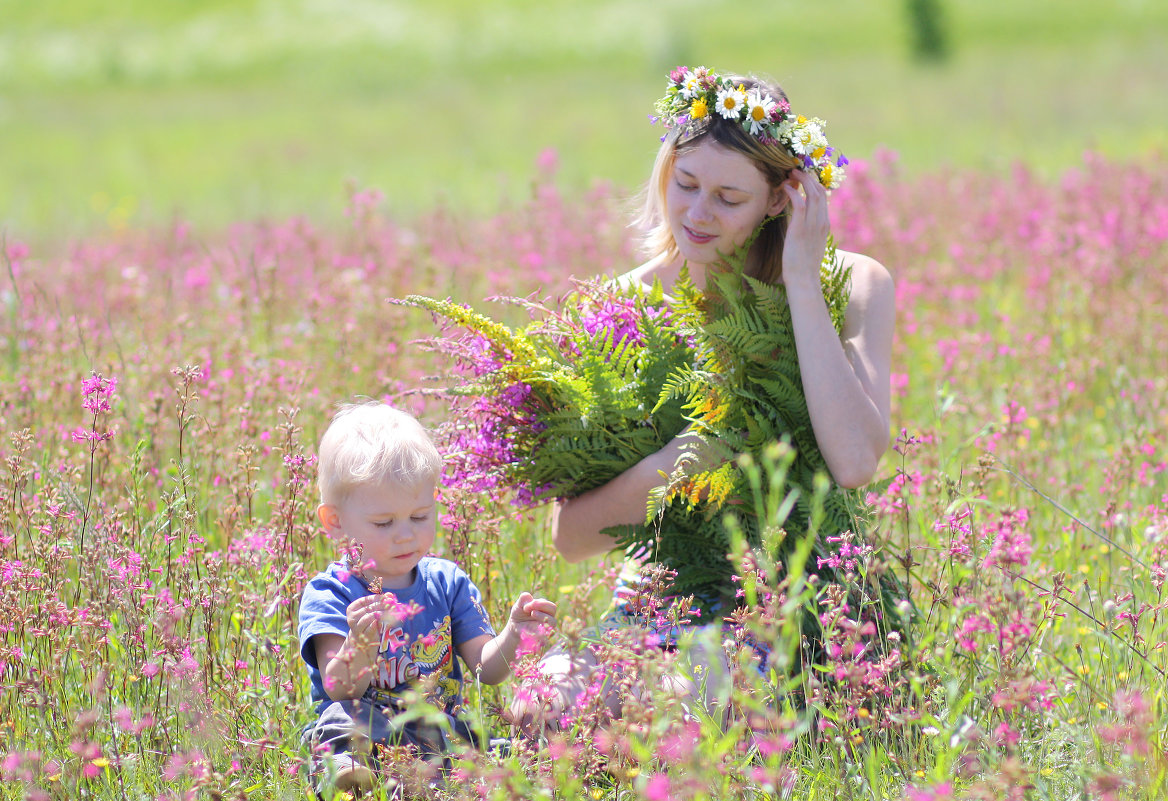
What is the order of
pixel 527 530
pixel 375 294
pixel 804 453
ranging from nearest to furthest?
pixel 804 453
pixel 527 530
pixel 375 294

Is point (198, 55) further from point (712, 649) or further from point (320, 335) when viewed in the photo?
point (712, 649)

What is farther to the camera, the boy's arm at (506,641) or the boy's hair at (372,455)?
the boy's hair at (372,455)

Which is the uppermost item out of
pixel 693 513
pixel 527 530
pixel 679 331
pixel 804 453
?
pixel 679 331

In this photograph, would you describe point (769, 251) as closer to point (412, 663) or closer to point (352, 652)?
point (412, 663)

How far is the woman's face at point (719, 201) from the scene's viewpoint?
335cm

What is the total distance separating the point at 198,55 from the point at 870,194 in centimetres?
3337

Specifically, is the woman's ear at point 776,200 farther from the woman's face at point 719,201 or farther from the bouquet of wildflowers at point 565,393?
the bouquet of wildflowers at point 565,393

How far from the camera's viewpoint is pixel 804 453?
10.3 ft

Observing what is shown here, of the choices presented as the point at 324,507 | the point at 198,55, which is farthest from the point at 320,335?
the point at 198,55

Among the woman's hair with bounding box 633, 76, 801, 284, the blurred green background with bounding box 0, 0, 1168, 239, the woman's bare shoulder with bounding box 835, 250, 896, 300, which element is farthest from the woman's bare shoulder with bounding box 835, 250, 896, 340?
the blurred green background with bounding box 0, 0, 1168, 239

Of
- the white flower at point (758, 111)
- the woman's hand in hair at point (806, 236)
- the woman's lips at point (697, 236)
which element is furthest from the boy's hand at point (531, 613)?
the white flower at point (758, 111)

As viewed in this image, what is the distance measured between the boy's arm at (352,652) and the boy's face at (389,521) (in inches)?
8.7

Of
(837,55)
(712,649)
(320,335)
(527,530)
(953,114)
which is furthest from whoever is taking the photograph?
(837,55)

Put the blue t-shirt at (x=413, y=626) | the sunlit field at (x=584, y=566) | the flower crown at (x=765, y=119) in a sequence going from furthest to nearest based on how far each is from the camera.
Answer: the flower crown at (x=765, y=119) → the blue t-shirt at (x=413, y=626) → the sunlit field at (x=584, y=566)
